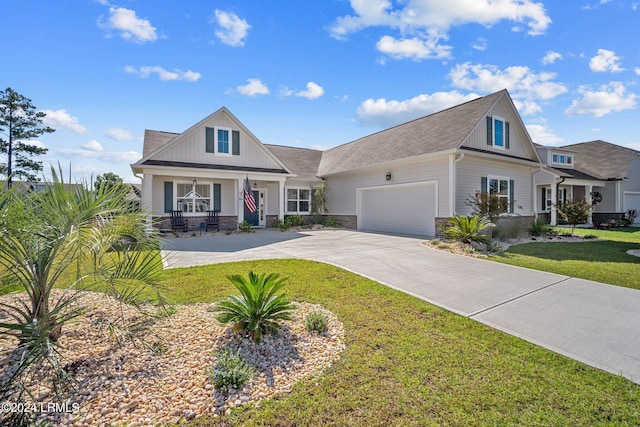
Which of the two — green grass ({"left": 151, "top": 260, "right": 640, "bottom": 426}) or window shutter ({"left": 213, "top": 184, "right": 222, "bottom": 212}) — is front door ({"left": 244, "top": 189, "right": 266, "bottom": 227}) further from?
green grass ({"left": 151, "top": 260, "right": 640, "bottom": 426})

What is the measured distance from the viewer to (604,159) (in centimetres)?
2464

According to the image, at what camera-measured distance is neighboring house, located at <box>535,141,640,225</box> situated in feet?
69.1

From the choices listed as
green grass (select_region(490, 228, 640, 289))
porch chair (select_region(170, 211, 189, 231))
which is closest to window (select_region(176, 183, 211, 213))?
porch chair (select_region(170, 211, 189, 231))

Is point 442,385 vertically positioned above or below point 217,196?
below

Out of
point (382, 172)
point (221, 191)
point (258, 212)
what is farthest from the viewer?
point (258, 212)

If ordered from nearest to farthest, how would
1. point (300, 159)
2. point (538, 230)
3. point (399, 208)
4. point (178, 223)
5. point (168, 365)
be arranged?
1. point (168, 365)
2. point (538, 230)
3. point (178, 223)
4. point (399, 208)
5. point (300, 159)

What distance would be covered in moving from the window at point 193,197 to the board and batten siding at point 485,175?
1292cm

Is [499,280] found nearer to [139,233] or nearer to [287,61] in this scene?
[139,233]

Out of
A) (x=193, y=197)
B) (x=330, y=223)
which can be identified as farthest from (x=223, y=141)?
(x=330, y=223)

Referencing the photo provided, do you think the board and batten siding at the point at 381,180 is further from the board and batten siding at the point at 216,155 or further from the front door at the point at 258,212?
the front door at the point at 258,212

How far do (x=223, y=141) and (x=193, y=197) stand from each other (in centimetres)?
354

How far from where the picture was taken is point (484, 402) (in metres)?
2.51

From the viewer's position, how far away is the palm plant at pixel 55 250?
2521 millimetres

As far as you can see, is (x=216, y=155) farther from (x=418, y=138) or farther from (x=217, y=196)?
(x=418, y=138)
